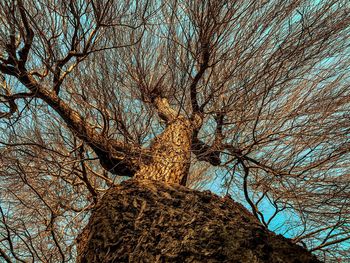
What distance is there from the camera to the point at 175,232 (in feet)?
4.17

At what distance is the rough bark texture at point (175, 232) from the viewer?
1.10 metres

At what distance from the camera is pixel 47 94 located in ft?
9.64

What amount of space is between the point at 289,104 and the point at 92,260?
2.66m

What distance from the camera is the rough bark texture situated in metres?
1.10

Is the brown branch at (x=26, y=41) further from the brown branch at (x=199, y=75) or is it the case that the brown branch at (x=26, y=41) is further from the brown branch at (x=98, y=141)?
the brown branch at (x=199, y=75)

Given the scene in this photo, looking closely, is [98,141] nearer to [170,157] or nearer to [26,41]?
[170,157]

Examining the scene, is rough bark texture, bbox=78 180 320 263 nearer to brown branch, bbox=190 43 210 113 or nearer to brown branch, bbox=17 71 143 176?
brown branch, bbox=17 71 143 176

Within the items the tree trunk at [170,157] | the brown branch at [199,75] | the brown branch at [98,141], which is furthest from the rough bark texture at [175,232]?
the brown branch at [199,75]

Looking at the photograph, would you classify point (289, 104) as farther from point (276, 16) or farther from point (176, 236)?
point (176, 236)

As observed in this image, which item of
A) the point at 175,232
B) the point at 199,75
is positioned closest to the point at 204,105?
the point at 199,75

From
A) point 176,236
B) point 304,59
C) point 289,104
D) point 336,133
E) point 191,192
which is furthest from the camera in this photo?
point 289,104

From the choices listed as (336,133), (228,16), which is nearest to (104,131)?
(228,16)

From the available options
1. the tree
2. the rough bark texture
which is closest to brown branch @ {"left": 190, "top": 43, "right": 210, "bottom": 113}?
the tree

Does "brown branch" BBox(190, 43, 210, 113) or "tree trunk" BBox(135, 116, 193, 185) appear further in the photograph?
"brown branch" BBox(190, 43, 210, 113)
